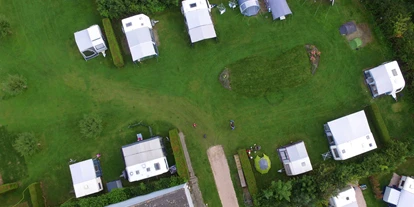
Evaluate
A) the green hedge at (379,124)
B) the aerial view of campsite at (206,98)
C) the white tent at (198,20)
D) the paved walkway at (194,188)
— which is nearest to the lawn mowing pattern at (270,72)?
the aerial view of campsite at (206,98)

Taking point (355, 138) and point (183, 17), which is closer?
point (355, 138)

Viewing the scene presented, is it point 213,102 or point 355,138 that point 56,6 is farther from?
point 355,138

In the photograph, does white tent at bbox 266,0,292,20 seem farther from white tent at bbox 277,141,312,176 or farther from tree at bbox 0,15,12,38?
tree at bbox 0,15,12,38

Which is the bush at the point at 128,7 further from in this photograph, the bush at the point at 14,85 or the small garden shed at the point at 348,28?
the small garden shed at the point at 348,28

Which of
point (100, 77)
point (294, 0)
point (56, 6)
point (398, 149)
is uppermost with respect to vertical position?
point (56, 6)

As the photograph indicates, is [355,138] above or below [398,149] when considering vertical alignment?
above

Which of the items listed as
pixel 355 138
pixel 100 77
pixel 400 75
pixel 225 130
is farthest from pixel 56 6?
pixel 400 75
